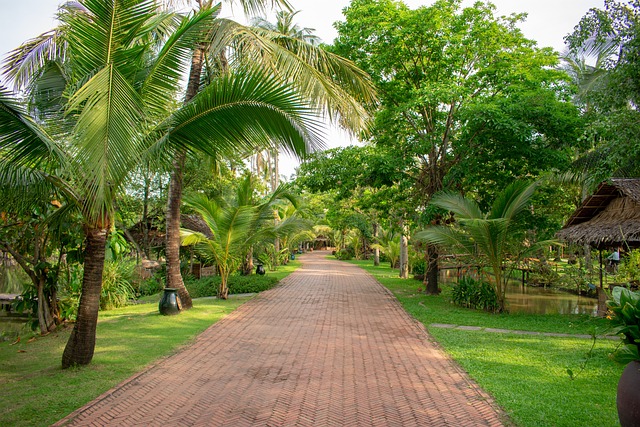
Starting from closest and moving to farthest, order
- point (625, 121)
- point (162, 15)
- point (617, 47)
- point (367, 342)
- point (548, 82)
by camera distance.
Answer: point (162, 15) < point (367, 342) < point (625, 121) < point (617, 47) < point (548, 82)

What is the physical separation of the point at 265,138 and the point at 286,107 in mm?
578

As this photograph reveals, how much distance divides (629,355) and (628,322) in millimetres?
345

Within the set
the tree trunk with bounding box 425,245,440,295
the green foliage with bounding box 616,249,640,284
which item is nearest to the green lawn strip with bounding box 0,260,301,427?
the tree trunk with bounding box 425,245,440,295

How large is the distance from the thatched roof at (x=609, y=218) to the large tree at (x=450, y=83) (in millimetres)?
1633

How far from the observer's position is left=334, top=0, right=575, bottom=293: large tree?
11.6 m

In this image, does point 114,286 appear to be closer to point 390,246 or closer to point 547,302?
point 547,302

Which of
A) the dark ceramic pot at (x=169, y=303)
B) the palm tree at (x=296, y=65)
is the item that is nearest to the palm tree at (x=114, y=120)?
the palm tree at (x=296, y=65)

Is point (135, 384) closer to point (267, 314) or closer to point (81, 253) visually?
point (81, 253)

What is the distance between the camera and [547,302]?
15102mm

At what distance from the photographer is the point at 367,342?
26.9ft

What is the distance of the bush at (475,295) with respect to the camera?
11.9 metres

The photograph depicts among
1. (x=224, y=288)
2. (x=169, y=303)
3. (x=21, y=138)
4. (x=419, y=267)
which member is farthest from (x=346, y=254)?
(x=21, y=138)

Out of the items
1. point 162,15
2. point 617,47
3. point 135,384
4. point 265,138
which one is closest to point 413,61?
point 617,47

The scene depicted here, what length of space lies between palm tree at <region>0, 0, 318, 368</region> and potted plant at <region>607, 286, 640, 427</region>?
12.1 ft
